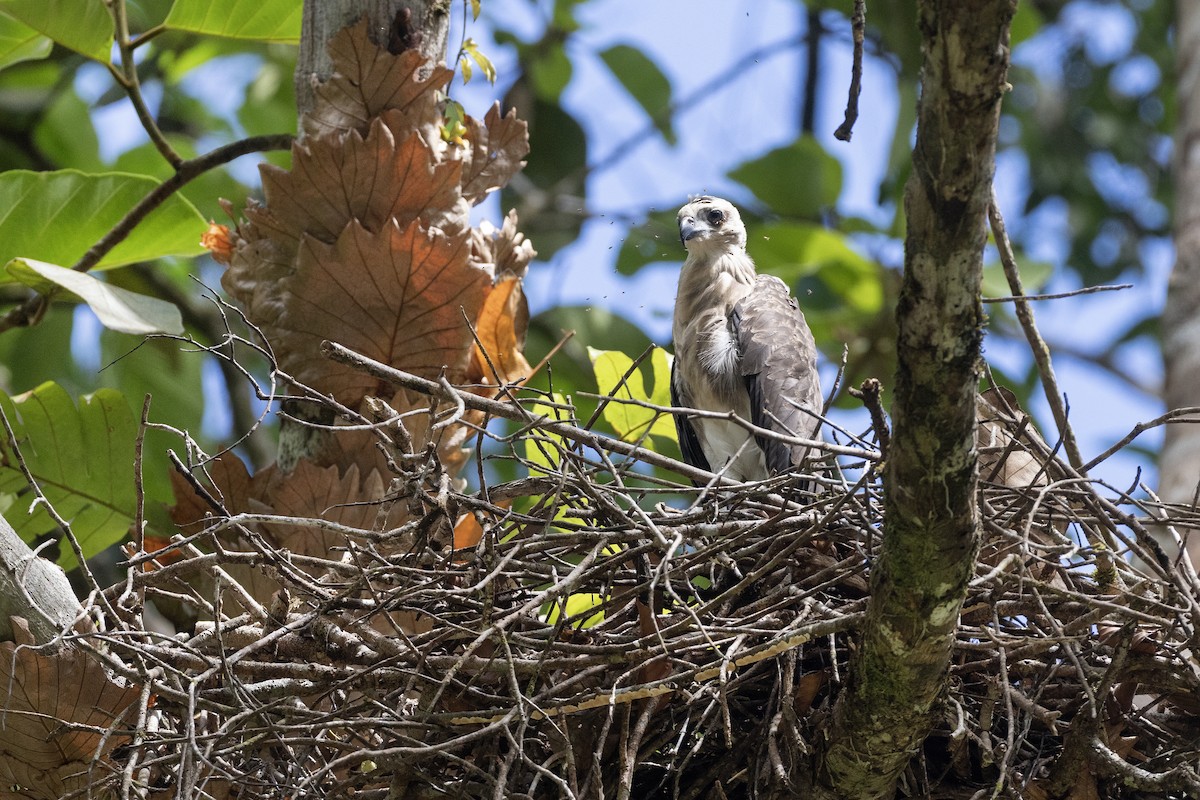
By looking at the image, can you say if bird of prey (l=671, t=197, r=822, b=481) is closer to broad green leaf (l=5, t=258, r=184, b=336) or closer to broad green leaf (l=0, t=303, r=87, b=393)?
broad green leaf (l=5, t=258, r=184, b=336)

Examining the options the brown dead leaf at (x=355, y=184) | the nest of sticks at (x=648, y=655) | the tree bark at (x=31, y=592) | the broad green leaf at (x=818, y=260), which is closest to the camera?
the nest of sticks at (x=648, y=655)

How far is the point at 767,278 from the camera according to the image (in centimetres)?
424

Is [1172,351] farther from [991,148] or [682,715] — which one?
[991,148]

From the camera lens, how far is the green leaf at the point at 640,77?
5.79 m

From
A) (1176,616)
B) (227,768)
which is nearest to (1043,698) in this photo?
(1176,616)

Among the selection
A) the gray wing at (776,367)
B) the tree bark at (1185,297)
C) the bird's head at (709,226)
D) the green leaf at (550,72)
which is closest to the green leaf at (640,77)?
the green leaf at (550,72)

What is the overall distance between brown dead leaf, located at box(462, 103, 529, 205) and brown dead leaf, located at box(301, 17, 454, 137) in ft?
0.57

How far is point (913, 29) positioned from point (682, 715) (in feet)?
14.5

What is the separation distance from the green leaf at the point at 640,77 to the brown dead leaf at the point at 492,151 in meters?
2.61

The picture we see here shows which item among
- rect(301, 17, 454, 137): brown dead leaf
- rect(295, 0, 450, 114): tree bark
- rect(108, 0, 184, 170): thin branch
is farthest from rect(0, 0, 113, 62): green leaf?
rect(301, 17, 454, 137): brown dead leaf

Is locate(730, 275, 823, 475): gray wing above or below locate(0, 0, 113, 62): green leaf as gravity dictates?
above

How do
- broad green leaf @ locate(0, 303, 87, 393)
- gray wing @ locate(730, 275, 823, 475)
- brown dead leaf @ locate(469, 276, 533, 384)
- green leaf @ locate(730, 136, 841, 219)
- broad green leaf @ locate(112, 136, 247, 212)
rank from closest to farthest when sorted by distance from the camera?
brown dead leaf @ locate(469, 276, 533, 384), gray wing @ locate(730, 275, 823, 475), broad green leaf @ locate(112, 136, 247, 212), broad green leaf @ locate(0, 303, 87, 393), green leaf @ locate(730, 136, 841, 219)

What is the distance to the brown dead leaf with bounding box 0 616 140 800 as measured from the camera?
2584 millimetres

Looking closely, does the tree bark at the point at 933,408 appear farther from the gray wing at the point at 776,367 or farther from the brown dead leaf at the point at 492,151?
the brown dead leaf at the point at 492,151
